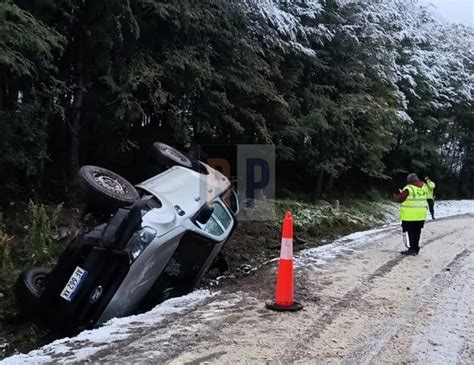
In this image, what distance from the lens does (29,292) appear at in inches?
207

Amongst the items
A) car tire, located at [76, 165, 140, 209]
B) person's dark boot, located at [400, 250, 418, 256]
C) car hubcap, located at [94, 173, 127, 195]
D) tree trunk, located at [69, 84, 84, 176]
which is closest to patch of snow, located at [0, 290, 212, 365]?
car tire, located at [76, 165, 140, 209]

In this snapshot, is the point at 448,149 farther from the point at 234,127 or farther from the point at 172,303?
the point at 172,303

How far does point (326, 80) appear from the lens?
51.3 feet

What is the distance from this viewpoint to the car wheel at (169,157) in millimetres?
7477

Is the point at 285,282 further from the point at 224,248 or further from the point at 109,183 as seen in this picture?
the point at 224,248

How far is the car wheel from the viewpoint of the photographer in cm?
748

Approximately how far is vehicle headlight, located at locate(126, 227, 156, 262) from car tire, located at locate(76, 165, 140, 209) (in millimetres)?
680

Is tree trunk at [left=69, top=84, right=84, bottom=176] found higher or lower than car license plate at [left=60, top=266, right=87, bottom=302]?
higher

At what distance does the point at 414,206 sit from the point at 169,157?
4.72 m

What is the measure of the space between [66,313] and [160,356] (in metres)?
1.41

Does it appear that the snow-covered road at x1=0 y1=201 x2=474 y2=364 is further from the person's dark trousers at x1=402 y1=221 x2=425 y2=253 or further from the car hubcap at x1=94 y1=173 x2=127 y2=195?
the car hubcap at x1=94 y1=173 x2=127 y2=195

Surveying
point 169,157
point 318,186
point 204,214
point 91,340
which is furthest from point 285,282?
point 318,186

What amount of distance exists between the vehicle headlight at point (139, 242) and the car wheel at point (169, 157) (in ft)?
7.83

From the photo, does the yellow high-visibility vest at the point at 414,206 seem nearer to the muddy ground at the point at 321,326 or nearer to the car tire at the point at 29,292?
the muddy ground at the point at 321,326
